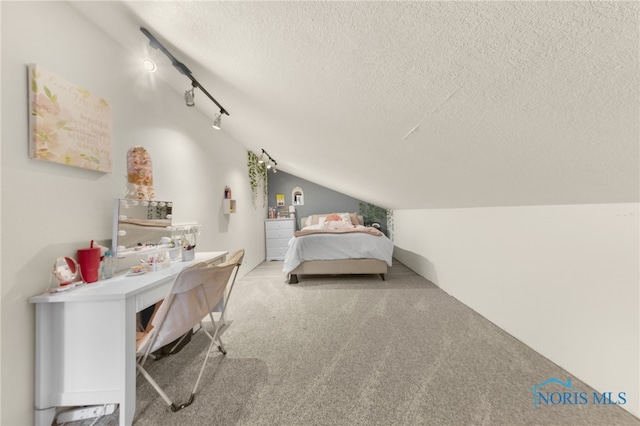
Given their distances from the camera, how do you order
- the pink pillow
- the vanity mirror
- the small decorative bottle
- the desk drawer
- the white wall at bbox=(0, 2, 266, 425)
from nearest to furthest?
the white wall at bbox=(0, 2, 266, 425) < the desk drawer < the small decorative bottle < the vanity mirror < the pink pillow

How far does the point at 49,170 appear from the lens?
44.3 inches

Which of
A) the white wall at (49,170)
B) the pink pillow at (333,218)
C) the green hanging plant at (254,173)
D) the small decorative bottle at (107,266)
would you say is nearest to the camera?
the white wall at (49,170)

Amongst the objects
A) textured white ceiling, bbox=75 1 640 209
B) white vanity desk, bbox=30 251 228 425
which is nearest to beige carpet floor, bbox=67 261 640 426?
white vanity desk, bbox=30 251 228 425

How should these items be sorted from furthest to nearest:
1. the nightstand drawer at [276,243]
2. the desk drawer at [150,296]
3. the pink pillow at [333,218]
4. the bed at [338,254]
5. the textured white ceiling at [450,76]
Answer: the nightstand drawer at [276,243] → the pink pillow at [333,218] → the bed at [338,254] → the desk drawer at [150,296] → the textured white ceiling at [450,76]

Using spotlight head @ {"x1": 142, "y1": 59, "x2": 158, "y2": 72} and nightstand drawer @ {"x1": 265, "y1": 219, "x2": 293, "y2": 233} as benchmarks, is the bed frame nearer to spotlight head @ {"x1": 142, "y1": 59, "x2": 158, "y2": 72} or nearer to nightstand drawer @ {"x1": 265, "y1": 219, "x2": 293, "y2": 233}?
nightstand drawer @ {"x1": 265, "y1": 219, "x2": 293, "y2": 233}

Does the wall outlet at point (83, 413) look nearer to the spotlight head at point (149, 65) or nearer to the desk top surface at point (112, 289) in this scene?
the desk top surface at point (112, 289)

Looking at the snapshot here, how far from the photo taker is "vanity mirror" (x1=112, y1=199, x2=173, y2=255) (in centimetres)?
144

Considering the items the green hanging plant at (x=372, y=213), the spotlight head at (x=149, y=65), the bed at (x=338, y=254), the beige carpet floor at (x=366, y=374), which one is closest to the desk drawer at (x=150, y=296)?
the beige carpet floor at (x=366, y=374)

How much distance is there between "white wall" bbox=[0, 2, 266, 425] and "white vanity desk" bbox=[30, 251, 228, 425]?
6 centimetres

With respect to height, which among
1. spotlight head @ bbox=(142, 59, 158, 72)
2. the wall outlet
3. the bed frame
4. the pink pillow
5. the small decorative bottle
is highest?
spotlight head @ bbox=(142, 59, 158, 72)

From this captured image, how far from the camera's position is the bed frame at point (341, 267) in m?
3.27

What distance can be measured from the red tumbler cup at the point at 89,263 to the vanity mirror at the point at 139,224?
0.21 metres

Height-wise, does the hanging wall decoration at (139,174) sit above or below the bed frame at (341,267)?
above

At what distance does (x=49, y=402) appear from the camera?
3.43ft
